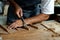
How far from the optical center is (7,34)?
4.00 ft

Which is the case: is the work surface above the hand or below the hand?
below

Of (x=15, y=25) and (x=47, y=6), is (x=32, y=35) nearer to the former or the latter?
(x=15, y=25)

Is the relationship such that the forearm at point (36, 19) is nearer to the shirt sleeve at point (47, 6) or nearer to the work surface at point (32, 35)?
the shirt sleeve at point (47, 6)

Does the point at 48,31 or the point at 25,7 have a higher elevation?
the point at 25,7

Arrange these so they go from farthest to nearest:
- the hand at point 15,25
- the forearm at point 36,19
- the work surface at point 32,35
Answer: the forearm at point 36,19 < the hand at point 15,25 < the work surface at point 32,35

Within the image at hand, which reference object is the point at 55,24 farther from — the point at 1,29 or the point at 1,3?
the point at 1,3

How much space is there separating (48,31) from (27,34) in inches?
7.3

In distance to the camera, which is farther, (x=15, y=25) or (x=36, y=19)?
(x=36, y=19)

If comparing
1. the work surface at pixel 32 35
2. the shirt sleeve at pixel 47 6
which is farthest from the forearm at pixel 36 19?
the work surface at pixel 32 35

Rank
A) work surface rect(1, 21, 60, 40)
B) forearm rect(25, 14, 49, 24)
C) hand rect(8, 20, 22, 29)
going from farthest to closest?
forearm rect(25, 14, 49, 24) < hand rect(8, 20, 22, 29) < work surface rect(1, 21, 60, 40)

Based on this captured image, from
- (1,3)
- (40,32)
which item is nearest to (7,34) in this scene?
(40,32)

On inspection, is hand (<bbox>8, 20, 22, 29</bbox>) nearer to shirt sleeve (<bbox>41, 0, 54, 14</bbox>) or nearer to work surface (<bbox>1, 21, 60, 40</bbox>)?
work surface (<bbox>1, 21, 60, 40</bbox>)

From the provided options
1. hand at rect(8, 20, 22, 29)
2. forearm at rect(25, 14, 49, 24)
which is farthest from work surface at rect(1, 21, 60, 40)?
forearm at rect(25, 14, 49, 24)

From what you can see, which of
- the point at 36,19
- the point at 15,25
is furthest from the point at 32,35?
the point at 36,19
